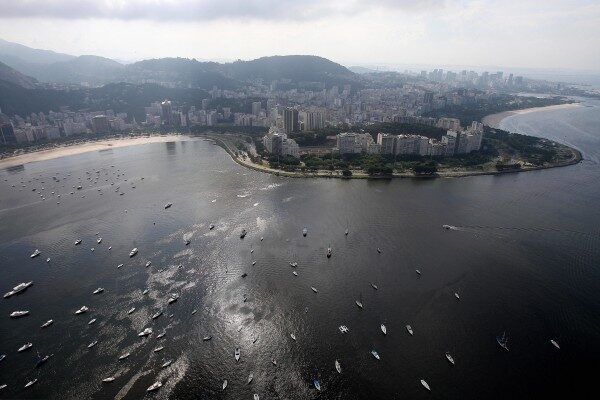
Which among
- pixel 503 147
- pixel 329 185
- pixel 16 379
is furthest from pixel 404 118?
pixel 16 379

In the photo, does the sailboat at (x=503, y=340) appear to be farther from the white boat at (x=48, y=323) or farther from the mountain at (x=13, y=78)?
the mountain at (x=13, y=78)

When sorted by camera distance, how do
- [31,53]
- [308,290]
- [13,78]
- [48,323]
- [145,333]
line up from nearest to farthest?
[145,333], [48,323], [308,290], [13,78], [31,53]

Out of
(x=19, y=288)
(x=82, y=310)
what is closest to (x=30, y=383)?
(x=82, y=310)

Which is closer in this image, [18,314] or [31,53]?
[18,314]

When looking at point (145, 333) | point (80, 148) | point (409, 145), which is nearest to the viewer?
point (145, 333)

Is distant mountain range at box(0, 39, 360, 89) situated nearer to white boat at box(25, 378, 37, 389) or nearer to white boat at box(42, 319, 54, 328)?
white boat at box(42, 319, 54, 328)

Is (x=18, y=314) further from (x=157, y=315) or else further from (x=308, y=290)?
(x=308, y=290)

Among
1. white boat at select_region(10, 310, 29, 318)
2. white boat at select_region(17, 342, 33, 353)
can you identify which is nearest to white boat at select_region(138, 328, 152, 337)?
white boat at select_region(17, 342, 33, 353)
